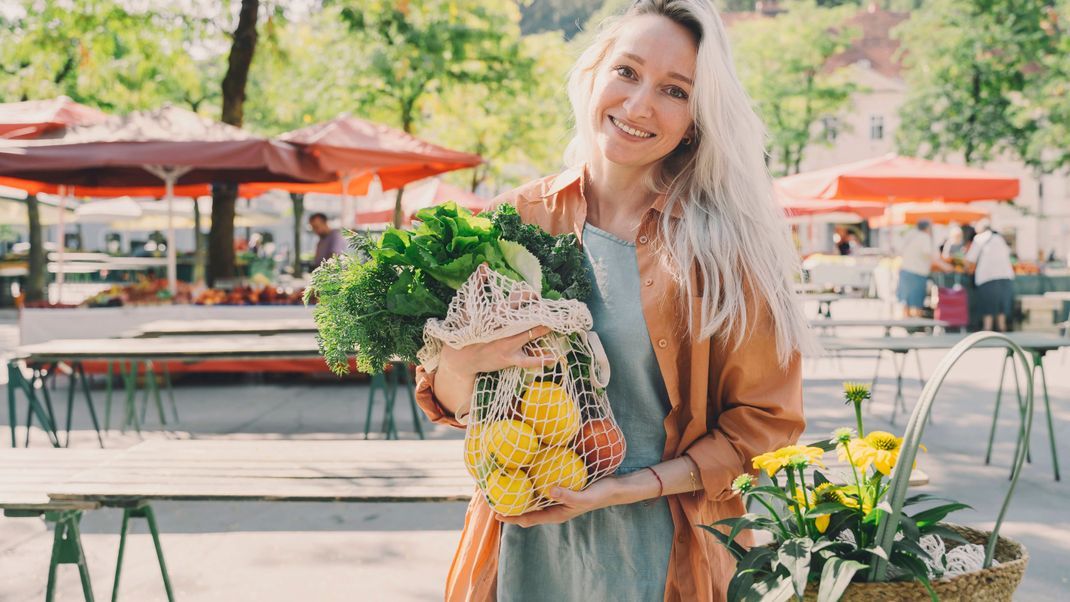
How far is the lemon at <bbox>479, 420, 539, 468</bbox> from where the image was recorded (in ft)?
4.96

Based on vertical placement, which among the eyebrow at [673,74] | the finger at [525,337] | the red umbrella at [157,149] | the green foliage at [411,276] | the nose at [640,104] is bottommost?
the finger at [525,337]

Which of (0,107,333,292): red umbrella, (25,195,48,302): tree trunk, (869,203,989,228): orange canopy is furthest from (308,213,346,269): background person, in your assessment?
(869,203,989,228): orange canopy

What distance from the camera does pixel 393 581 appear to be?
4414 millimetres

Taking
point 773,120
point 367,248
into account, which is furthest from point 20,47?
point 773,120

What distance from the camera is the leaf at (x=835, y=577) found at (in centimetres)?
122

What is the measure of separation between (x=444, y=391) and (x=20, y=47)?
1393cm

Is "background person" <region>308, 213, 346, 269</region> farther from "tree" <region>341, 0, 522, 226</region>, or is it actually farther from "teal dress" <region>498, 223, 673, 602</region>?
"teal dress" <region>498, 223, 673, 602</region>

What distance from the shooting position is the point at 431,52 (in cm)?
1695

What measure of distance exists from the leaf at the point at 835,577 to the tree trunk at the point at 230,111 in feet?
39.6

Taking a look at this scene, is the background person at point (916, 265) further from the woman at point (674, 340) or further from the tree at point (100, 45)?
the woman at point (674, 340)

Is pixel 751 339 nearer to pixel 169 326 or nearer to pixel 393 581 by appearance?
pixel 393 581

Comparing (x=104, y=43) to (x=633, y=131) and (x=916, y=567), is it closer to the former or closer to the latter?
(x=633, y=131)

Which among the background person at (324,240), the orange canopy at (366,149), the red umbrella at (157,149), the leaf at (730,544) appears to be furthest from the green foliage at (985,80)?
the leaf at (730,544)

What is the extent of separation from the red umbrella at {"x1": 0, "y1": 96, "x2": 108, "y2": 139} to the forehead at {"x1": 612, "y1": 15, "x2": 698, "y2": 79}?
9.70 m
